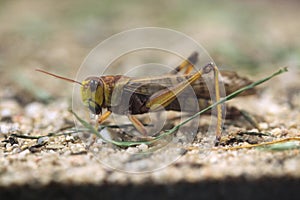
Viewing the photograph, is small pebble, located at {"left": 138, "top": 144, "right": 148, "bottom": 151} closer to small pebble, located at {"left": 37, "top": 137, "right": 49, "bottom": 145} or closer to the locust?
the locust

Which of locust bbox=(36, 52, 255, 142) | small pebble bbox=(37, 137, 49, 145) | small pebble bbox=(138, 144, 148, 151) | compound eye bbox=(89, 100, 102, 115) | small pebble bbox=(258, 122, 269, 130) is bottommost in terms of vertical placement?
small pebble bbox=(138, 144, 148, 151)

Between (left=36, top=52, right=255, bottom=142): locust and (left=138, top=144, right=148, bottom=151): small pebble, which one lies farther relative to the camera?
(left=36, top=52, right=255, bottom=142): locust

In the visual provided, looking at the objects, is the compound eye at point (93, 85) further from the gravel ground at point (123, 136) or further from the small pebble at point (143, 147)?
the small pebble at point (143, 147)

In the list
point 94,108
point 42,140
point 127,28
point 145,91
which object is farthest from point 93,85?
point 127,28

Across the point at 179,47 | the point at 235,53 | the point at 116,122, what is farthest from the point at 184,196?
the point at 179,47

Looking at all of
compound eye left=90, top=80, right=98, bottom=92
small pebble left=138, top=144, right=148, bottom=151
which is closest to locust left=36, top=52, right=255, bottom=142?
compound eye left=90, top=80, right=98, bottom=92

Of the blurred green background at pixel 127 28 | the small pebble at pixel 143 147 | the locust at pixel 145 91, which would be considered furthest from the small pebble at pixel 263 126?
the small pebble at pixel 143 147
